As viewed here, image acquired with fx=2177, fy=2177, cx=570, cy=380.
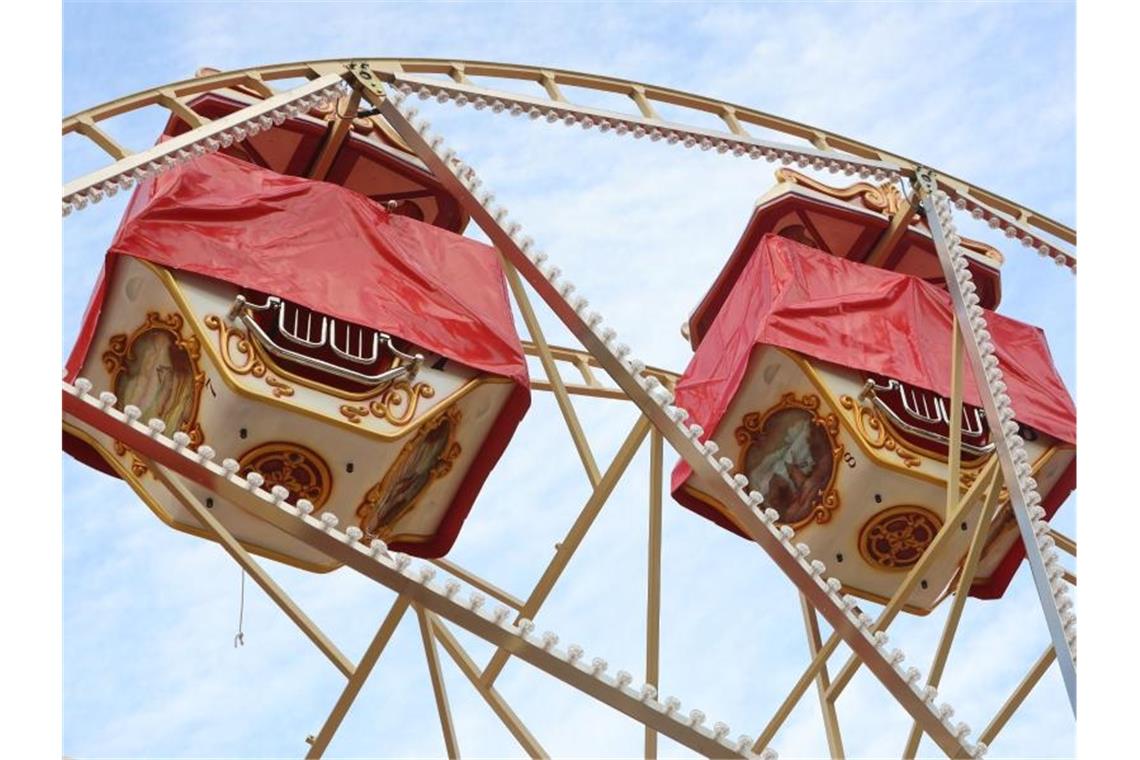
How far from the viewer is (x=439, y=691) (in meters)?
17.3

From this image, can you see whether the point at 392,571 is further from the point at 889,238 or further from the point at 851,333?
the point at 889,238

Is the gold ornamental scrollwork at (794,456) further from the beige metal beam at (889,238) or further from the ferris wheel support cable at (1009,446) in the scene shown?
the beige metal beam at (889,238)

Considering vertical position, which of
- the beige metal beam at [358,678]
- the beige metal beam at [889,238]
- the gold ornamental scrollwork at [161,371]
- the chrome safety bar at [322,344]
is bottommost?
the beige metal beam at [358,678]

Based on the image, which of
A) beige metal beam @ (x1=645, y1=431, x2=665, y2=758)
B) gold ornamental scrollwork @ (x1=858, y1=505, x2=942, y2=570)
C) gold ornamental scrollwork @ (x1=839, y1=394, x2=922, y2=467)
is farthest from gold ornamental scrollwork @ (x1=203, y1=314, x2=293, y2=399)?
gold ornamental scrollwork @ (x1=858, y1=505, x2=942, y2=570)

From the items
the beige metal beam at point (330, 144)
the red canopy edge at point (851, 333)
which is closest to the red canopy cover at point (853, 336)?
the red canopy edge at point (851, 333)

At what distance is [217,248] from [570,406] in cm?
301

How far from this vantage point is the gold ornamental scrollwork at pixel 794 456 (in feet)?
60.3

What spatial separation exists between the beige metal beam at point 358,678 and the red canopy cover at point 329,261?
1.86 meters

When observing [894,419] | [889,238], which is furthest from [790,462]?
[889,238]

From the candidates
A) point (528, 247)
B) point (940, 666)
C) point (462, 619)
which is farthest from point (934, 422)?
point (462, 619)

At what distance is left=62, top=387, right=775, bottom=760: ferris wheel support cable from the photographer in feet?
42.7

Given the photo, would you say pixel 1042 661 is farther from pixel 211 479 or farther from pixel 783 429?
pixel 211 479

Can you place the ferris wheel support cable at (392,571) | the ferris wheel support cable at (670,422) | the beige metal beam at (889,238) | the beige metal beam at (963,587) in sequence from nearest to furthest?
the ferris wheel support cable at (392,571)
the ferris wheel support cable at (670,422)
the beige metal beam at (963,587)
the beige metal beam at (889,238)

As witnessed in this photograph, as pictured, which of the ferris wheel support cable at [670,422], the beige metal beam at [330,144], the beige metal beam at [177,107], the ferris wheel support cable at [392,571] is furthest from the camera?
the beige metal beam at [330,144]
